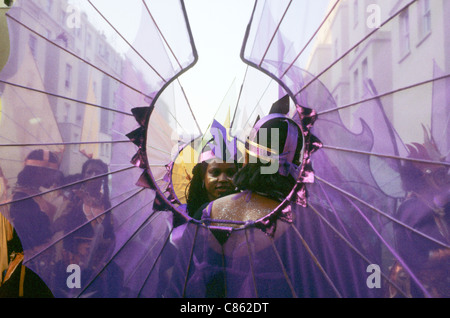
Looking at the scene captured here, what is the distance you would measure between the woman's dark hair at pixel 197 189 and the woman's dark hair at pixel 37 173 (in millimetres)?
854

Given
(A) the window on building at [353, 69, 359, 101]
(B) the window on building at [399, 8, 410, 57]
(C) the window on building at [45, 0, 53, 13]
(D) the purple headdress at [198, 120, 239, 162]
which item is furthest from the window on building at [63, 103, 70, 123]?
(B) the window on building at [399, 8, 410, 57]

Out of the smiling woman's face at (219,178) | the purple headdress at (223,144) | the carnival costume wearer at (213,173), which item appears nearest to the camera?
Result: the purple headdress at (223,144)

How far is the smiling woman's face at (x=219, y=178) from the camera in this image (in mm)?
1612

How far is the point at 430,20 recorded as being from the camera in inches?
31.3

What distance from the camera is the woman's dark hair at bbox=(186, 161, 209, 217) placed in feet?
5.77

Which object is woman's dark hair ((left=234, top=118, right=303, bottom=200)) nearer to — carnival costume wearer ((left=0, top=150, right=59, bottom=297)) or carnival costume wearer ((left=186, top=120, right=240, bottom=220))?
carnival costume wearer ((left=186, top=120, right=240, bottom=220))

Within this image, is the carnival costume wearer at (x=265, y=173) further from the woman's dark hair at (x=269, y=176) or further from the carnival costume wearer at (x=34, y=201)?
the carnival costume wearer at (x=34, y=201)

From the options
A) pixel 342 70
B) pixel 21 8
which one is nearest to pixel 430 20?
pixel 342 70

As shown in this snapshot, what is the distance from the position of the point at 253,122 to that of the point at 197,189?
0.78 m

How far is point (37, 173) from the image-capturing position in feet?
Result: 3.22

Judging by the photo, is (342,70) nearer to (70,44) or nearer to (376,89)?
(376,89)

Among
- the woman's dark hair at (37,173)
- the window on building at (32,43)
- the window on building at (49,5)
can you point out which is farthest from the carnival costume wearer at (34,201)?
the window on building at (49,5)

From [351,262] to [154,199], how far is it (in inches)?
22.7

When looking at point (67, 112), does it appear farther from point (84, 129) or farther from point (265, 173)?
point (265, 173)
